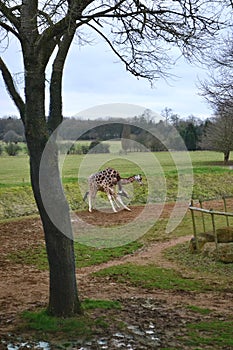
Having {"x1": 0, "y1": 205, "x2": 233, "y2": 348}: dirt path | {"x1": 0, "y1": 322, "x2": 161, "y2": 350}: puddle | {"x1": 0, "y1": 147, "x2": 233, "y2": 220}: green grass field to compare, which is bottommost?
{"x1": 0, "y1": 205, "x2": 233, "y2": 348}: dirt path

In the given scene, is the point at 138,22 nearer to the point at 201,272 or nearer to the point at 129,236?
the point at 201,272

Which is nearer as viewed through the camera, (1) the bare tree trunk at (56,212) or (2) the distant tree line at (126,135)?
(1) the bare tree trunk at (56,212)

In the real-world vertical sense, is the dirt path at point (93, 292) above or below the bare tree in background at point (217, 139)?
below

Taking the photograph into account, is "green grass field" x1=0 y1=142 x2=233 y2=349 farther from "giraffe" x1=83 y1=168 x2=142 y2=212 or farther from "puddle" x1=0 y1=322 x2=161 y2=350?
"giraffe" x1=83 y1=168 x2=142 y2=212

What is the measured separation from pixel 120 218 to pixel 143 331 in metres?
10.6

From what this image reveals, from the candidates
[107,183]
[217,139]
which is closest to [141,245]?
[107,183]

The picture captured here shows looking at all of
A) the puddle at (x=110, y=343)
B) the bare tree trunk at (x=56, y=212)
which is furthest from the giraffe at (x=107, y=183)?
the puddle at (x=110, y=343)

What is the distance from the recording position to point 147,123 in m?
14.2

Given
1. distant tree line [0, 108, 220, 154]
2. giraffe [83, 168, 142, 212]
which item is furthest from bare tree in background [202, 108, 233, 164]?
giraffe [83, 168, 142, 212]

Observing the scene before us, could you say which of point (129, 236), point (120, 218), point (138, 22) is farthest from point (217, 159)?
point (138, 22)

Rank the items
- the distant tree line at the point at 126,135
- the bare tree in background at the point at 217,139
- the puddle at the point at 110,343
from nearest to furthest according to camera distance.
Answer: the puddle at the point at 110,343
the distant tree line at the point at 126,135
the bare tree in background at the point at 217,139

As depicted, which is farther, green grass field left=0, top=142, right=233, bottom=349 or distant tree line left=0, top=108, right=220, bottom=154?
distant tree line left=0, top=108, right=220, bottom=154

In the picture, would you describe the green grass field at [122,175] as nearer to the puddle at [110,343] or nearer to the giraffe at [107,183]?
the giraffe at [107,183]

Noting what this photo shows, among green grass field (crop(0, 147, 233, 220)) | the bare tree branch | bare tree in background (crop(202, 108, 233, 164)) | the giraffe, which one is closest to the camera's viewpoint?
the bare tree branch
